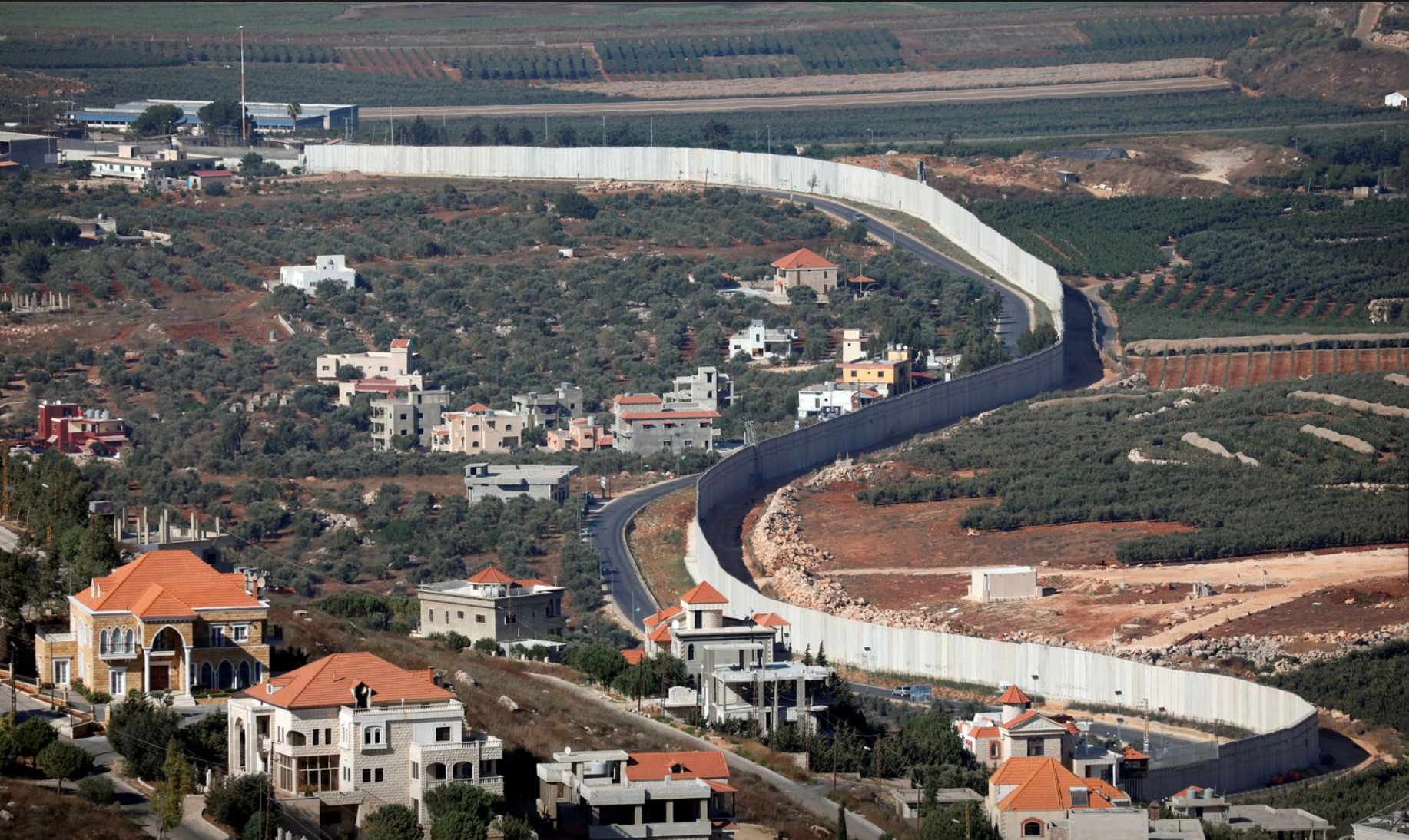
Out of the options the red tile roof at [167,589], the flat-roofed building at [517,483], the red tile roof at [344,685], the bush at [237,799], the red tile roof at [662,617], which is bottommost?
the bush at [237,799]

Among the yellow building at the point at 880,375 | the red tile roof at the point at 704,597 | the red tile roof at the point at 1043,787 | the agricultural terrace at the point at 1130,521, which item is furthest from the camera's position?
the yellow building at the point at 880,375

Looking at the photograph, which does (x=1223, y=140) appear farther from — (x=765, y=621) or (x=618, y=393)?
(x=765, y=621)

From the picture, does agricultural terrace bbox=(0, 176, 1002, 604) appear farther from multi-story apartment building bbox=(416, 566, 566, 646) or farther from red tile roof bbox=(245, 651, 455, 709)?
red tile roof bbox=(245, 651, 455, 709)

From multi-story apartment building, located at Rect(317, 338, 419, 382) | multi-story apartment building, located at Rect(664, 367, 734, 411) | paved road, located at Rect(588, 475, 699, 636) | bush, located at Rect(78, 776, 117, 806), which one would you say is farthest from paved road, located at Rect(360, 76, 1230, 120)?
bush, located at Rect(78, 776, 117, 806)

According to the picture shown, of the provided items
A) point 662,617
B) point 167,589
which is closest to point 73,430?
point 662,617

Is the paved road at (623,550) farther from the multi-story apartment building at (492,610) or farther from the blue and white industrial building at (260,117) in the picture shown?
the blue and white industrial building at (260,117)

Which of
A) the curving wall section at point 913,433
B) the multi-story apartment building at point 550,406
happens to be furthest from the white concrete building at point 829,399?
the multi-story apartment building at point 550,406

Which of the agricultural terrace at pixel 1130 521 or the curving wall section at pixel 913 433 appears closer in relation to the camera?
the curving wall section at pixel 913 433
